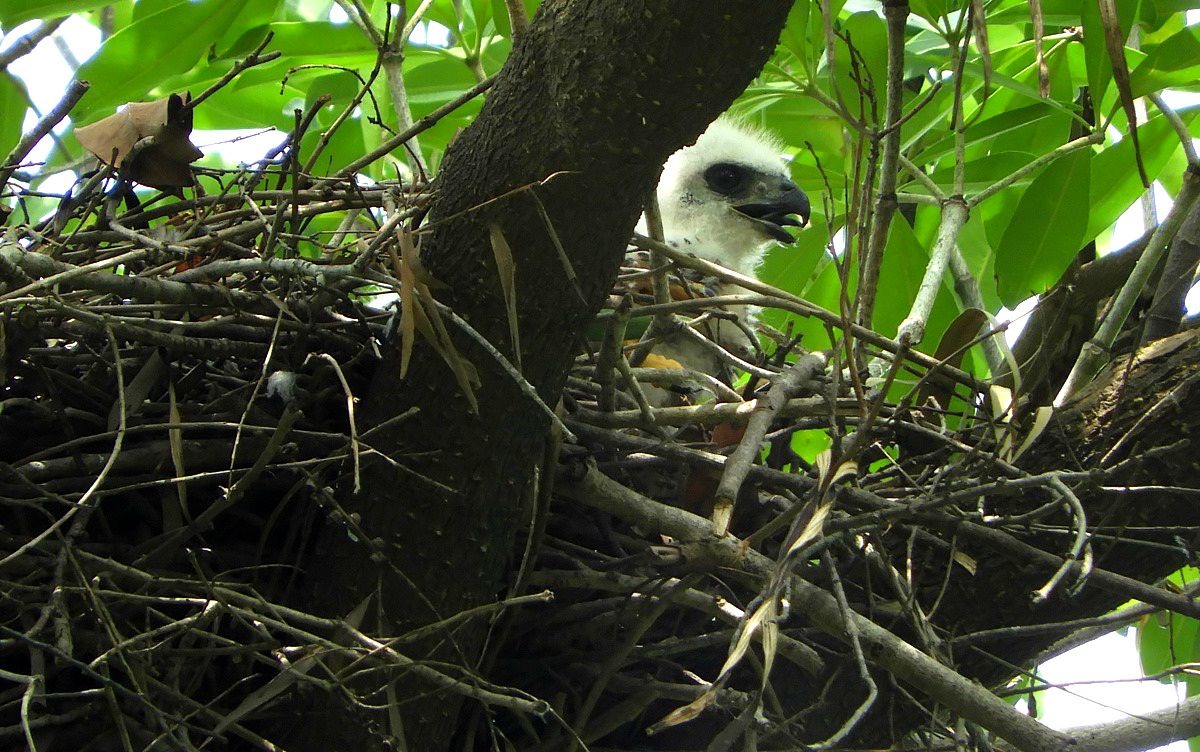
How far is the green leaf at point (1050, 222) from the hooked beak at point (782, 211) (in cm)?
82

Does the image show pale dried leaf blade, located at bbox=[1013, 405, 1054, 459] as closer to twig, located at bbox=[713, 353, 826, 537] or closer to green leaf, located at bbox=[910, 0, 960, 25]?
twig, located at bbox=[713, 353, 826, 537]

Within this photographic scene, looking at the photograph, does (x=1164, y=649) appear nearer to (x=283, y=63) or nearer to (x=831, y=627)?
(x=831, y=627)

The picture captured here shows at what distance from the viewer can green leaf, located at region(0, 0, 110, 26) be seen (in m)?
1.98

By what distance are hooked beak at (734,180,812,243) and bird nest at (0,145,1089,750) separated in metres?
1.16

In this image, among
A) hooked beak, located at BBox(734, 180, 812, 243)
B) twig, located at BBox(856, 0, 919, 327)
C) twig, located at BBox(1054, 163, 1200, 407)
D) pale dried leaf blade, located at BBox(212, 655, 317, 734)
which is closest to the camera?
pale dried leaf blade, located at BBox(212, 655, 317, 734)

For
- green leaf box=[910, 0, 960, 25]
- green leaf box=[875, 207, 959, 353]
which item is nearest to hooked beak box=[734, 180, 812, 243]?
green leaf box=[875, 207, 959, 353]

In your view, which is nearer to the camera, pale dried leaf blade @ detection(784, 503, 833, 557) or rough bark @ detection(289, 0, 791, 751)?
pale dried leaf blade @ detection(784, 503, 833, 557)

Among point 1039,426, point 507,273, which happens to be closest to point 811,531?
point 507,273

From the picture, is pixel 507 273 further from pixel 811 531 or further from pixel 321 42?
pixel 321 42

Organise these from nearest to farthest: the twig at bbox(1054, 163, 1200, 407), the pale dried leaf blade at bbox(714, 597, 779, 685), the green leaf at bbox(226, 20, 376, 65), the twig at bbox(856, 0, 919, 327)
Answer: the pale dried leaf blade at bbox(714, 597, 779, 685) < the twig at bbox(856, 0, 919, 327) < the twig at bbox(1054, 163, 1200, 407) < the green leaf at bbox(226, 20, 376, 65)

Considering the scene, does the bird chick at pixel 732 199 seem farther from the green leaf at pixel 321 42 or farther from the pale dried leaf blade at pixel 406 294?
the pale dried leaf blade at pixel 406 294

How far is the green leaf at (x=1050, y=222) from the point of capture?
220 centimetres

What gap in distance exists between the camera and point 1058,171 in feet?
7.23

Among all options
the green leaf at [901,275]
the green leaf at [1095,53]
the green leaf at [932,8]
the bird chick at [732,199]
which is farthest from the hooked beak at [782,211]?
the green leaf at [1095,53]
